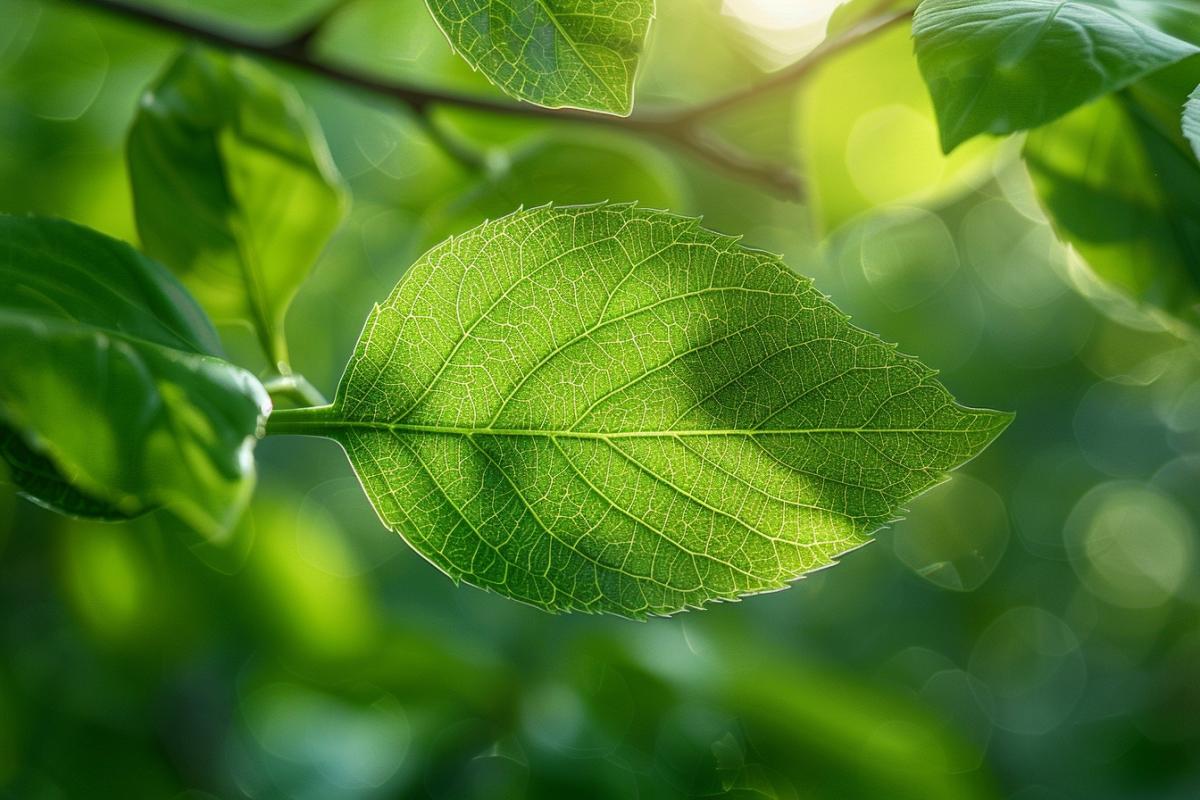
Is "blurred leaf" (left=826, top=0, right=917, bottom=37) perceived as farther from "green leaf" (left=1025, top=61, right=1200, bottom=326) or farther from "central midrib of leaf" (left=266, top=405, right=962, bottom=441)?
"central midrib of leaf" (left=266, top=405, right=962, bottom=441)

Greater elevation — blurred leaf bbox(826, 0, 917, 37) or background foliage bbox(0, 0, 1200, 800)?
blurred leaf bbox(826, 0, 917, 37)

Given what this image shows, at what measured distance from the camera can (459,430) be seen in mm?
376

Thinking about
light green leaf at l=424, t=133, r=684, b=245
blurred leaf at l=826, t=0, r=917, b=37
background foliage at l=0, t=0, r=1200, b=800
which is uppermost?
blurred leaf at l=826, t=0, r=917, b=37

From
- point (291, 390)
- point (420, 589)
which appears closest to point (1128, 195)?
point (291, 390)

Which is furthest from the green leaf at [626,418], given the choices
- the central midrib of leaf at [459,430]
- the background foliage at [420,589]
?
the background foliage at [420,589]

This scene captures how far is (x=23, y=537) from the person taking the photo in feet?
4.87

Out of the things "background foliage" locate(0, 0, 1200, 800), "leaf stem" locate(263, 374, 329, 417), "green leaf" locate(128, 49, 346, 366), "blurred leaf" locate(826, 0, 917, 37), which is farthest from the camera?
"background foliage" locate(0, 0, 1200, 800)

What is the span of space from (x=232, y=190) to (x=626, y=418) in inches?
12.7

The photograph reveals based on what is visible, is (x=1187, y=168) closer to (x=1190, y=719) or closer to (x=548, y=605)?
(x=548, y=605)

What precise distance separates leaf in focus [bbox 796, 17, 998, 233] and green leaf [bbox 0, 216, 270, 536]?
0.52 m

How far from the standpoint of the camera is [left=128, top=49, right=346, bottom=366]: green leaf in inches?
21.0

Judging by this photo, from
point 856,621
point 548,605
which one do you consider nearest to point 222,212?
point 548,605

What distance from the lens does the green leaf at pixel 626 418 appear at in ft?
1.10

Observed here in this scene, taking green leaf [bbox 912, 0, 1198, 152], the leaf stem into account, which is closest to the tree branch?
green leaf [bbox 912, 0, 1198, 152]
